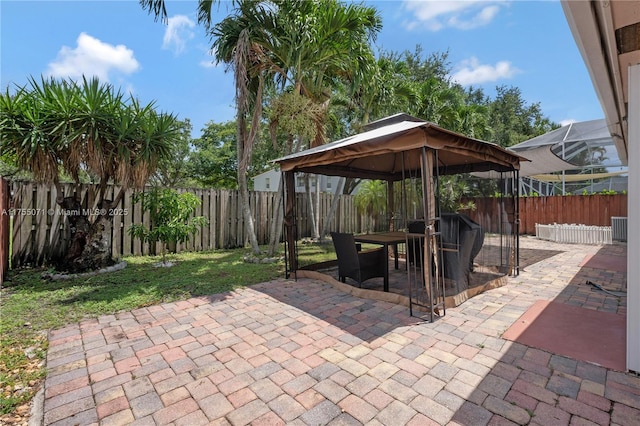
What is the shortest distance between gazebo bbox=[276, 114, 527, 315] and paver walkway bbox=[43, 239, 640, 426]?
0.84 m

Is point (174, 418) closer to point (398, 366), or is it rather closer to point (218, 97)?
point (398, 366)

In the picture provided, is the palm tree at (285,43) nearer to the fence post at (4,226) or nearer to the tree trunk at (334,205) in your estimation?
the tree trunk at (334,205)

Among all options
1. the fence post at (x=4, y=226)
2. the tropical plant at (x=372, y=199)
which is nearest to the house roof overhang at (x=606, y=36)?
the fence post at (x=4, y=226)

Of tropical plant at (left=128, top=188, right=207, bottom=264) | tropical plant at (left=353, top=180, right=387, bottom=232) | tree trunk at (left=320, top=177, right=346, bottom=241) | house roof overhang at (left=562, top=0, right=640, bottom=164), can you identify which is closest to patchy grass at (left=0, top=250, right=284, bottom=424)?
tropical plant at (left=128, top=188, right=207, bottom=264)

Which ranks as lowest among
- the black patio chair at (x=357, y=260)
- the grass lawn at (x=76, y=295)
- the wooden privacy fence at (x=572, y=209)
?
the grass lawn at (x=76, y=295)

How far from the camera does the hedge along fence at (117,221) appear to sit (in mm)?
5645

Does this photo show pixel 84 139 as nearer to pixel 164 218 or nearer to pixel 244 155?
pixel 164 218

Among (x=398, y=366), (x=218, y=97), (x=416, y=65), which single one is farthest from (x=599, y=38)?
(x=416, y=65)

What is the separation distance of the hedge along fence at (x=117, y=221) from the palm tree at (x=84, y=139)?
491mm

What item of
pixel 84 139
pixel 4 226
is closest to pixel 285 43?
pixel 84 139

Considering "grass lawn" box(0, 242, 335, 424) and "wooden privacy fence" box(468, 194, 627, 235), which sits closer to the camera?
"grass lawn" box(0, 242, 335, 424)

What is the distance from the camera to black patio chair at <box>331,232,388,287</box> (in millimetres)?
4410

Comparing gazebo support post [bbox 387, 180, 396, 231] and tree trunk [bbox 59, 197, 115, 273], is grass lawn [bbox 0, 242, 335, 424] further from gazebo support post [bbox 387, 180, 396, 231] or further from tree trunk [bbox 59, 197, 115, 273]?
gazebo support post [bbox 387, 180, 396, 231]

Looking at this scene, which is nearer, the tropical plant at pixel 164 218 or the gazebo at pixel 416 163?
the gazebo at pixel 416 163
